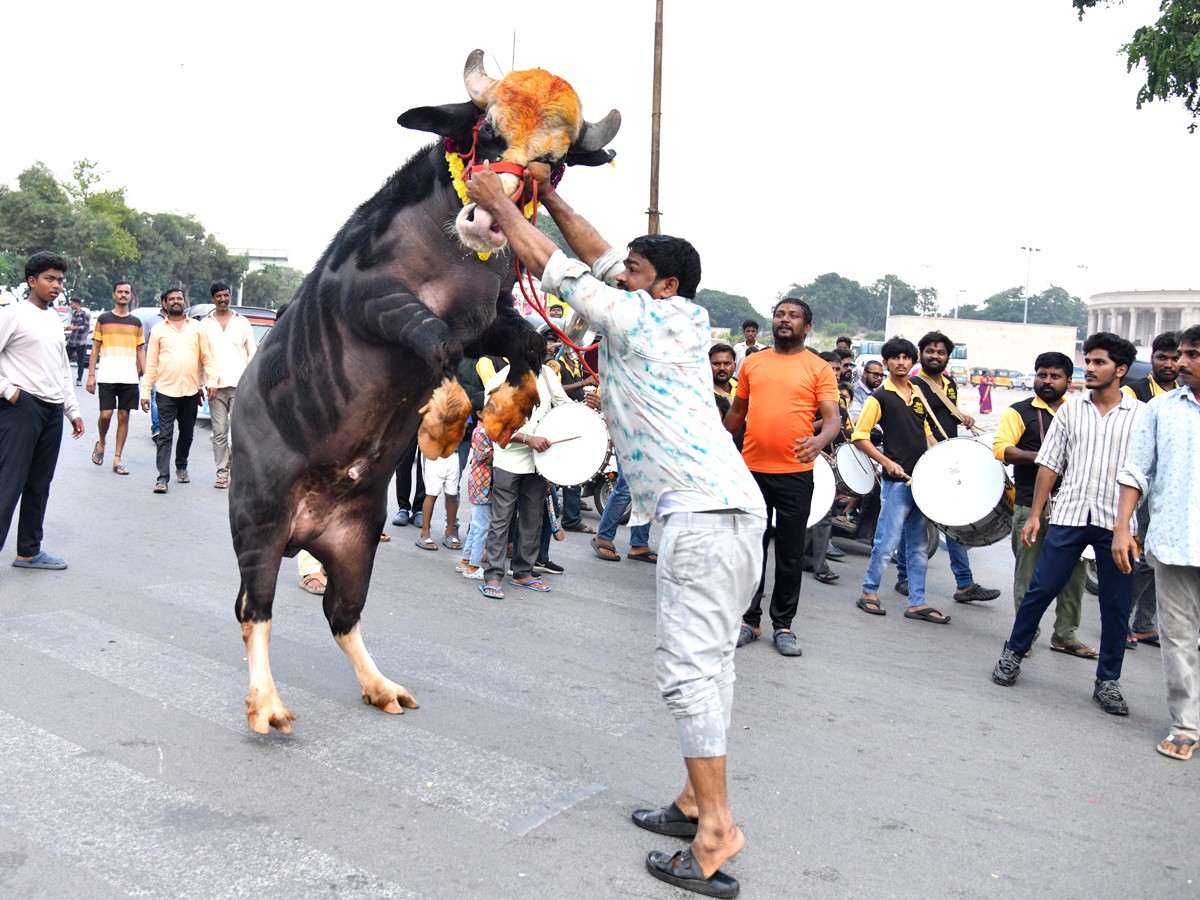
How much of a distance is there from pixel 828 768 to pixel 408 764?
66.0 inches

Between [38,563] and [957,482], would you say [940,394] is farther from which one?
[38,563]

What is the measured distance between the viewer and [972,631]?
688 centimetres

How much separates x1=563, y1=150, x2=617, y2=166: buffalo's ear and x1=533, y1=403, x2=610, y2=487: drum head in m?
3.30

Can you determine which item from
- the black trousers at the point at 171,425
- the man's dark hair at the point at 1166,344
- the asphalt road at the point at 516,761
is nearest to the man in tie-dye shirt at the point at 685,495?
the asphalt road at the point at 516,761

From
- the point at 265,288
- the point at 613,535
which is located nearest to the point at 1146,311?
the point at 265,288

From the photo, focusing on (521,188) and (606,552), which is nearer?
(521,188)

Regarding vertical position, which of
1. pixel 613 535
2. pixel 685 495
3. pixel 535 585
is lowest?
pixel 535 585

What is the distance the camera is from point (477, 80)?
3.65 m

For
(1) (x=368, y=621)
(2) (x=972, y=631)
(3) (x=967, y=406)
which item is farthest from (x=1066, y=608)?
(3) (x=967, y=406)

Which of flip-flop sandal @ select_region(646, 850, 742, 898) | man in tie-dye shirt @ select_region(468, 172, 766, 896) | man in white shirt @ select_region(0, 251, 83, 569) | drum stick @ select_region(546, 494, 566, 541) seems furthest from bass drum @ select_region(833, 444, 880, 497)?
flip-flop sandal @ select_region(646, 850, 742, 898)

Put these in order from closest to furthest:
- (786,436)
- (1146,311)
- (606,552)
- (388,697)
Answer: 1. (388,697)
2. (786,436)
3. (606,552)
4. (1146,311)

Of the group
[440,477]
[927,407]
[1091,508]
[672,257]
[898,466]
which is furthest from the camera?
[440,477]

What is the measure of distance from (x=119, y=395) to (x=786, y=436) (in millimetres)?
7512

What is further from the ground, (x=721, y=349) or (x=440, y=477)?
(x=721, y=349)
